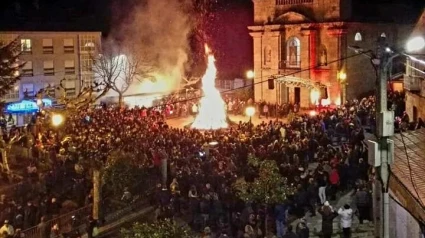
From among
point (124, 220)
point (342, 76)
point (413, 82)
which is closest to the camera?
point (124, 220)

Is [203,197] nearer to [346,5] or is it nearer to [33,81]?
[346,5]

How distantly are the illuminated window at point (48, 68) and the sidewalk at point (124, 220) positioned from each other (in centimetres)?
3397

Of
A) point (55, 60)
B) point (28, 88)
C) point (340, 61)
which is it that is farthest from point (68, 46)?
point (340, 61)

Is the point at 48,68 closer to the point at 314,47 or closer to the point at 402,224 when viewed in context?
the point at 314,47

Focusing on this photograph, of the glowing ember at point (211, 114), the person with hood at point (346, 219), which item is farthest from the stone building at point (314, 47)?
the person with hood at point (346, 219)

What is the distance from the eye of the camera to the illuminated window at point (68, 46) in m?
53.0

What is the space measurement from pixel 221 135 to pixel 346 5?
21.9 meters

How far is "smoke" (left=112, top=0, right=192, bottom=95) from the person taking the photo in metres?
57.9

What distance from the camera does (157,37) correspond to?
58.8 metres

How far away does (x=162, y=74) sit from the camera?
193 feet

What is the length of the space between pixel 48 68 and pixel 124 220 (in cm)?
3458

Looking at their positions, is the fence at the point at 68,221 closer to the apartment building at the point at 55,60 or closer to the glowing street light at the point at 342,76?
the glowing street light at the point at 342,76

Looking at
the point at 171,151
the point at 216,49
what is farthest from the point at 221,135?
the point at 216,49

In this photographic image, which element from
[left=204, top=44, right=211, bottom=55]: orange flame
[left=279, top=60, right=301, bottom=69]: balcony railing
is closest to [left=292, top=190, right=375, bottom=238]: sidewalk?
[left=279, top=60, right=301, bottom=69]: balcony railing
